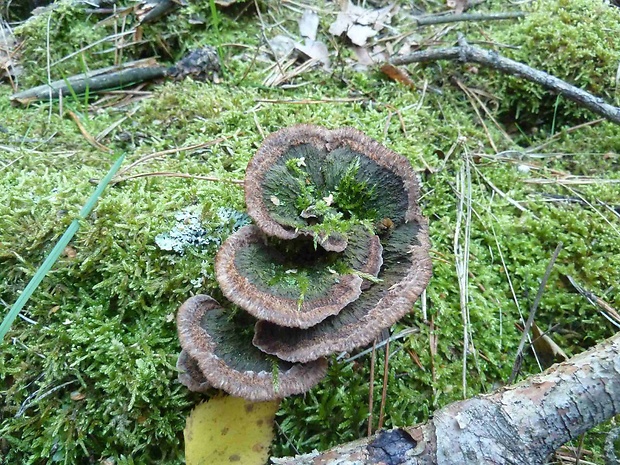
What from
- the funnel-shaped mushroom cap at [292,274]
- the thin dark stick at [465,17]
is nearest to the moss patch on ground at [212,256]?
the funnel-shaped mushroom cap at [292,274]

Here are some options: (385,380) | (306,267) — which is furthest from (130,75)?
(385,380)

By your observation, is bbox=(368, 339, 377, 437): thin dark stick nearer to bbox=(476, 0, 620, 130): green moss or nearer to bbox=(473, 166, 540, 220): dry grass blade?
bbox=(473, 166, 540, 220): dry grass blade

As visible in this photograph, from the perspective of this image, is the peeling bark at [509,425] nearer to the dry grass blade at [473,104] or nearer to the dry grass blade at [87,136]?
the dry grass blade at [473,104]

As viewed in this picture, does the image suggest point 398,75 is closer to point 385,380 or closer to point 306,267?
point 306,267

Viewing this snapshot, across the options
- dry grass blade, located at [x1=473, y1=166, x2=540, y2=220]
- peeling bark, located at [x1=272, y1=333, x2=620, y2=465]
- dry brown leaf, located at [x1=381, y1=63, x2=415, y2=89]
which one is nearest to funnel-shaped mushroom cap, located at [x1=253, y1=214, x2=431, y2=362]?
peeling bark, located at [x1=272, y1=333, x2=620, y2=465]

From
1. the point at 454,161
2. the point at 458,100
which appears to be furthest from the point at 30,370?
the point at 458,100
